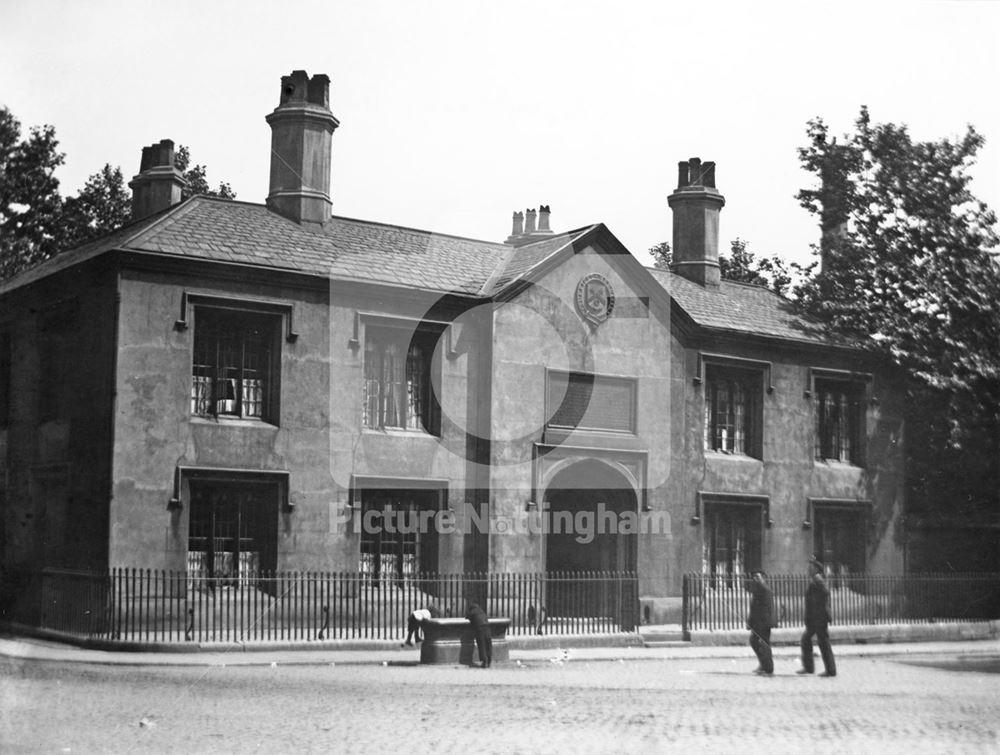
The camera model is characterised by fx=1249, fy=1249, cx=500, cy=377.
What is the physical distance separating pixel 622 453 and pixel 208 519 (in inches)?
350

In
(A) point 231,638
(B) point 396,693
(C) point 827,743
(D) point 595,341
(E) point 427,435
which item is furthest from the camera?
(D) point 595,341

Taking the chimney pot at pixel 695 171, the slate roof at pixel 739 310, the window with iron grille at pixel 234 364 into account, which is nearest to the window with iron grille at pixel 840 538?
the slate roof at pixel 739 310

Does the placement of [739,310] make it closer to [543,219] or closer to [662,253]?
[543,219]

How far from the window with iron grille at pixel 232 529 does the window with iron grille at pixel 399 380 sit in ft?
8.88

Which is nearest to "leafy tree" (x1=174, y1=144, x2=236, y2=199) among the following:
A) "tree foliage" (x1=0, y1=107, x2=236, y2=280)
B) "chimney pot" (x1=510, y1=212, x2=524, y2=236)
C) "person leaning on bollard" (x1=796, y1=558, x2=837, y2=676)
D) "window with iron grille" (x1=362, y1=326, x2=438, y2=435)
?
"tree foliage" (x1=0, y1=107, x2=236, y2=280)

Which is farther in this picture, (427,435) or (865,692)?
(427,435)

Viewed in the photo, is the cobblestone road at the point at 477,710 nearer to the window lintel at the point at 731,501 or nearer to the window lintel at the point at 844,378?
the window lintel at the point at 731,501

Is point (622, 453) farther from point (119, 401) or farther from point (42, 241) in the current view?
point (42, 241)

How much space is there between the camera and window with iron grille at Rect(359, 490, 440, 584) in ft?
78.9

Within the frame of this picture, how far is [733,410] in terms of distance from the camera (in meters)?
29.6

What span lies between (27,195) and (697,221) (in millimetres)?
16701

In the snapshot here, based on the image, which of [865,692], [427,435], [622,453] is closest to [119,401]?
[427,435]

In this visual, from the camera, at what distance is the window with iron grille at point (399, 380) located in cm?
2447

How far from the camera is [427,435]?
81.3ft
